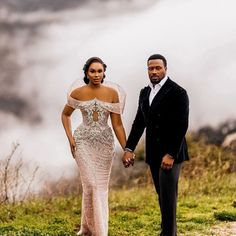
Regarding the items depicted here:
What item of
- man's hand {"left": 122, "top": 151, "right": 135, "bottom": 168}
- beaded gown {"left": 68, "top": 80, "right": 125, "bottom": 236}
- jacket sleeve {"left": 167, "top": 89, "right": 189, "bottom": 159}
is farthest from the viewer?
beaded gown {"left": 68, "top": 80, "right": 125, "bottom": 236}

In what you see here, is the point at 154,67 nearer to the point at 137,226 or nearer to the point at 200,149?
the point at 137,226

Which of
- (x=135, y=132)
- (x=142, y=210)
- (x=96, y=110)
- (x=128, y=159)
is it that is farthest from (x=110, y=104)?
(x=142, y=210)

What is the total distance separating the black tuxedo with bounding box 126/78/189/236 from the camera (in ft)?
19.1

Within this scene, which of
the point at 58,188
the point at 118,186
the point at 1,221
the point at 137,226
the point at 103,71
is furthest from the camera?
the point at 118,186

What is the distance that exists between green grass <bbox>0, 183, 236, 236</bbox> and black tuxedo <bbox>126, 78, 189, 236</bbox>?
5.37 feet

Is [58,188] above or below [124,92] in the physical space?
below

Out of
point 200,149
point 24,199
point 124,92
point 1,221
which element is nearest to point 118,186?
point 200,149

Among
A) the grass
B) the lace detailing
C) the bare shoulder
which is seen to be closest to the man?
the lace detailing

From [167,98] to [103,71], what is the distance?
0.93 metres

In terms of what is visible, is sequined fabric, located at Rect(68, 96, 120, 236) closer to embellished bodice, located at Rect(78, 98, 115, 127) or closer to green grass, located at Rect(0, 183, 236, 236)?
embellished bodice, located at Rect(78, 98, 115, 127)

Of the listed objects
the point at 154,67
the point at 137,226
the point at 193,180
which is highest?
the point at 154,67

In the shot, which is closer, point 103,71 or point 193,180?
point 103,71

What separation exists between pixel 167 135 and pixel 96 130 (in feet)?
3.07

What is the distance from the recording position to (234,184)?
12.7m
